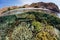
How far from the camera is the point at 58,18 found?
2.73 m

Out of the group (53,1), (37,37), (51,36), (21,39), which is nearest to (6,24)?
(21,39)

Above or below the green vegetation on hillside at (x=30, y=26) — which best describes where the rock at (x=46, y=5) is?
above

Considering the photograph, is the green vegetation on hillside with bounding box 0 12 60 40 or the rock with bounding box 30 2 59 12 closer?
the green vegetation on hillside with bounding box 0 12 60 40

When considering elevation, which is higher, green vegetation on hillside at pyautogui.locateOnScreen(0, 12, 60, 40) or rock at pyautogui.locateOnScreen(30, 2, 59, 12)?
rock at pyautogui.locateOnScreen(30, 2, 59, 12)

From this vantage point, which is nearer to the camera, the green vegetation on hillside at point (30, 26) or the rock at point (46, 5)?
the green vegetation on hillside at point (30, 26)

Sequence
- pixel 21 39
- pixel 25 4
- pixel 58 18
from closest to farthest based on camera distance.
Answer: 1. pixel 21 39
2. pixel 58 18
3. pixel 25 4

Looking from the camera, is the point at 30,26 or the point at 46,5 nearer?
the point at 30,26

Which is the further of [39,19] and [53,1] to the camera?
[53,1]

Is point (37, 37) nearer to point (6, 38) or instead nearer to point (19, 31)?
point (19, 31)

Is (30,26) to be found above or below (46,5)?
below

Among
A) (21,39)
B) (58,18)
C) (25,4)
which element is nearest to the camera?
(21,39)

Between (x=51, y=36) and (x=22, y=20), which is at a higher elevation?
(x=22, y=20)

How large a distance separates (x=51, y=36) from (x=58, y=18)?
0.98ft

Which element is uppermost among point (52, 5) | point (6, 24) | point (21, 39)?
point (52, 5)
